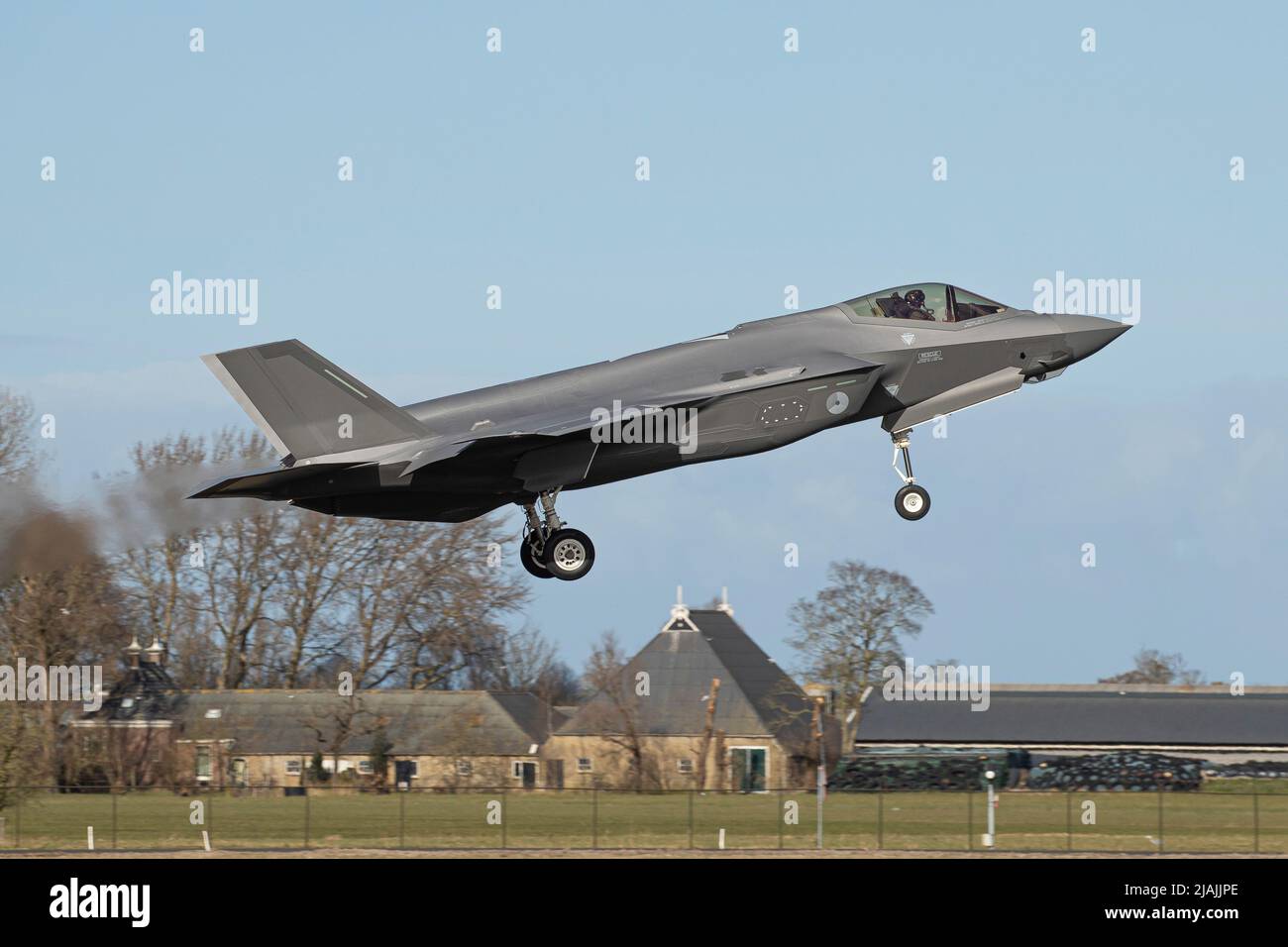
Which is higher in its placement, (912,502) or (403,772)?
(912,502)

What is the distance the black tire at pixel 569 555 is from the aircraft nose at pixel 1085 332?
8289 mm

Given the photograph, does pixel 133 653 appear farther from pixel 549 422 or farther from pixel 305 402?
pixel 549 422

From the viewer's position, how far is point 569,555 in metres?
24.1

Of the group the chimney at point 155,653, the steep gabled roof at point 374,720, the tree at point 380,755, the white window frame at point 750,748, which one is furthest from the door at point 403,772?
the white window frame at point 750,748

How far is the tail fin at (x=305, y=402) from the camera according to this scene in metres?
23.7

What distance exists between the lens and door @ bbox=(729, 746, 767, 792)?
200 ft

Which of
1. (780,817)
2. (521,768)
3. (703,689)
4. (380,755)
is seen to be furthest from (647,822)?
(703,689)

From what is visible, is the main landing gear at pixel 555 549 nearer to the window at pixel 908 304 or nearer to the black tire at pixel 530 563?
the black tire at pixel 530 563

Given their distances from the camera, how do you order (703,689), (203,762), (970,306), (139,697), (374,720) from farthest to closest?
(703,689) → (374,720) → (203,762) → (139,697) → (970,306)

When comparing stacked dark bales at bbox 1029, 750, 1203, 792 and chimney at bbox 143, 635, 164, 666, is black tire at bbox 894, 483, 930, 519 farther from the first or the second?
chimney at bbox 143, 635, 164, 666

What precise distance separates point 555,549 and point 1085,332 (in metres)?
9.09

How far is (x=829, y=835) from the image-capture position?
42.4m

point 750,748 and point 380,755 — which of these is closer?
point 380,755
